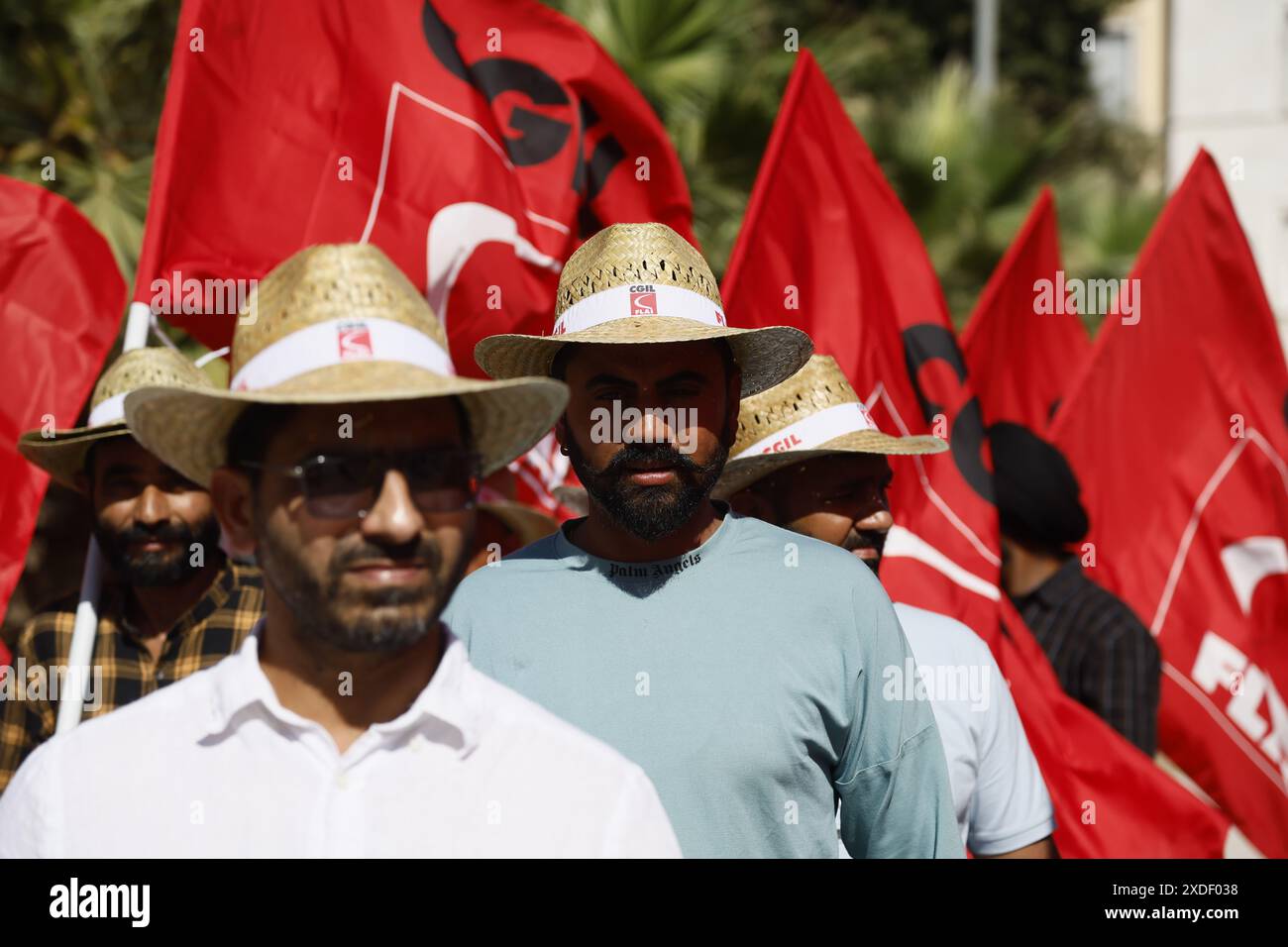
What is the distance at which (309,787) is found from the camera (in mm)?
2088

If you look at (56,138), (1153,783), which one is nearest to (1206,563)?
(1153,783)

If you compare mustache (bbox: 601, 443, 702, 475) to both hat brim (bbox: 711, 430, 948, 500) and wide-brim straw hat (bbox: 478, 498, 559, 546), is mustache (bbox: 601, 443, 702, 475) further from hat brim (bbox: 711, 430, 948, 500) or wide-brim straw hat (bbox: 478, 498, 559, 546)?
wide-brim straw hat (bbox: 478, 498, 559, 546)

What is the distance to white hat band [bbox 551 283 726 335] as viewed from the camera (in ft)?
10.0

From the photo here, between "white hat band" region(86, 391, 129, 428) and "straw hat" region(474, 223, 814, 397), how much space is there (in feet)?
4.92

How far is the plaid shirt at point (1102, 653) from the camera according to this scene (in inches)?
219

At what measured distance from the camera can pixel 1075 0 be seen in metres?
25.4

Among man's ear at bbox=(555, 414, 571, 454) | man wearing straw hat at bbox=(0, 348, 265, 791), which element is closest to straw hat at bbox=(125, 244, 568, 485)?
man's ear at bbox=(555, 414, 571, 454)

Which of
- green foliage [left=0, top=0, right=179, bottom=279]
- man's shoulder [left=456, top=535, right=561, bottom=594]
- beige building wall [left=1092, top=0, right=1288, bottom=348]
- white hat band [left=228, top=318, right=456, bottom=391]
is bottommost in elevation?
man's shoulder [left=456, top=535, right=561, bottom=594]

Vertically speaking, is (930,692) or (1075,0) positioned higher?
(1075,0)

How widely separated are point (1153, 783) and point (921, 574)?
102 centimetres

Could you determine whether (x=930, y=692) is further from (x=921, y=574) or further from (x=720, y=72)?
(x=720, y=72)

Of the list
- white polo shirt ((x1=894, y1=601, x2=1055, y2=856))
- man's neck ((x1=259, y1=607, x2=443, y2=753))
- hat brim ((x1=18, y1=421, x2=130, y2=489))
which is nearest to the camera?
man's neck ((x1=259, y1=607, x2=443, y2=753))

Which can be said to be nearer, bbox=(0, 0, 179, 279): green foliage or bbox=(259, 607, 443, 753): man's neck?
bbox=(259, 607, 443, 753): man's neck

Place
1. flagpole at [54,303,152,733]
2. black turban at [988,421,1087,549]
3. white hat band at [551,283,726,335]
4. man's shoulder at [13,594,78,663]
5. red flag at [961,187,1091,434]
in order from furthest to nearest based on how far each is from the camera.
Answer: red flag at [961,187,1091,434] → black turban at [988,421,1087,549] → man's shoulder at [13,594,78,663] → flagpole at [54,303,152,733] → white hat band at [551,283,726,335]
